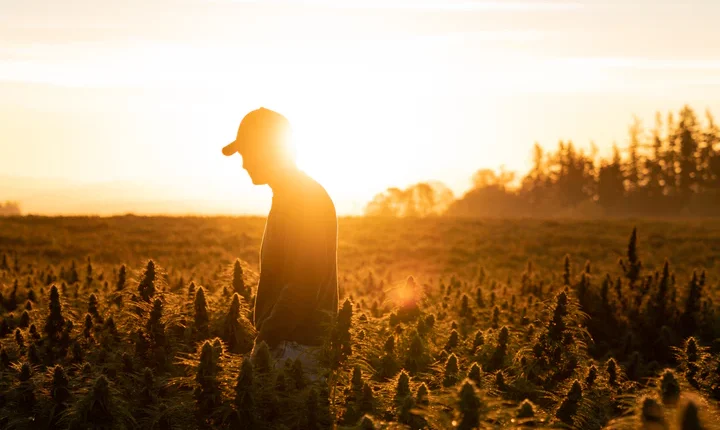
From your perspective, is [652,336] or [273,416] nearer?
[273,416]

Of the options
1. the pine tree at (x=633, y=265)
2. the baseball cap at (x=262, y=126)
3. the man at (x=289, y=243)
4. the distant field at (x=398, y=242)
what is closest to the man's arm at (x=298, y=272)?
the man at (x=289, y=243)

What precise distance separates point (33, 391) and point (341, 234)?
30.1 m

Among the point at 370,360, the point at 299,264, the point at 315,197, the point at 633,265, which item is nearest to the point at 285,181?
the point at 315,197

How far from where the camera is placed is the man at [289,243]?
6590 mm

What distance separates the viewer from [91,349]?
756 centimetres

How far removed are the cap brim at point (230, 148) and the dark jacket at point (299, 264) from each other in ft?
2.21

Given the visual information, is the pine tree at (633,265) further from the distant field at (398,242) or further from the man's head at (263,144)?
the man's head at (263,144)

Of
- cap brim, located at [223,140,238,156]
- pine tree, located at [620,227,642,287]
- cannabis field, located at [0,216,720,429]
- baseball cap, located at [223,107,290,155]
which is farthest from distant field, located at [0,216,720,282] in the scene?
baseball cap, located at [223,107,290,155]

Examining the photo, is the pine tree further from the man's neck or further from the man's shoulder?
the man's neck

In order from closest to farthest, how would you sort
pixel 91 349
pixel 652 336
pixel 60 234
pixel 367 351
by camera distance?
pixel 367 351 < pixel 91 349 < pixel 652 336 < pixel 60 234

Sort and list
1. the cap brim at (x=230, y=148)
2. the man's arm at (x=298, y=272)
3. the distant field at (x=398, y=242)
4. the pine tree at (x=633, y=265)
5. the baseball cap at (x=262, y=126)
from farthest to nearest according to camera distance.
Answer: the distant field at (x=398, y=242)
the pine tree at (x=633, y=265)
the cap brim at (x=230, y=148)
the baseball cap at (x=262, y=126)
the man's arm at (x=298, y=272)

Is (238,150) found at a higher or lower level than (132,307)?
higher

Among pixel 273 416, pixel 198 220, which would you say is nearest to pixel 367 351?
pixel 273 416

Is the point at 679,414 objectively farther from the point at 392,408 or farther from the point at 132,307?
the point at 132,307
